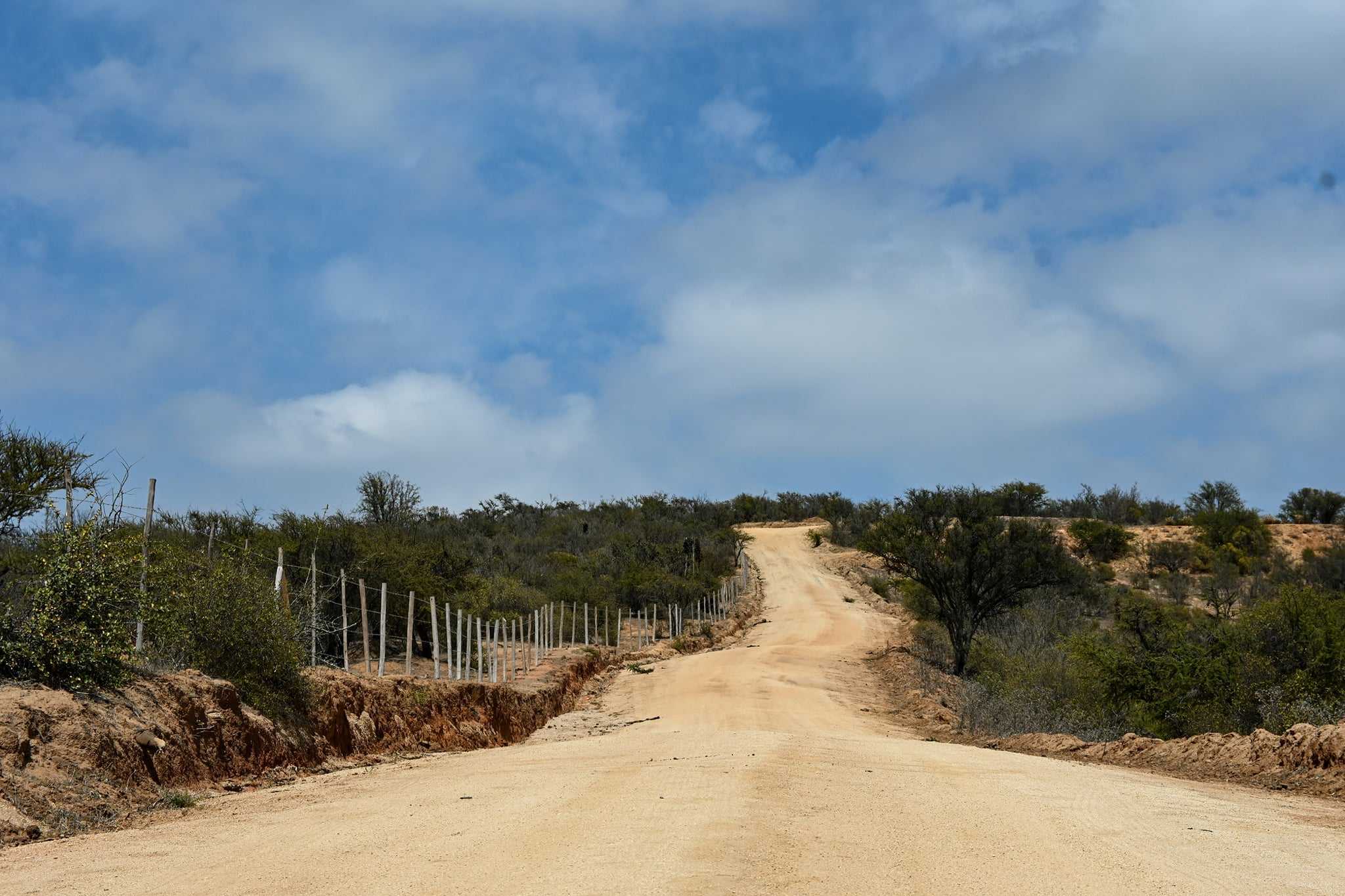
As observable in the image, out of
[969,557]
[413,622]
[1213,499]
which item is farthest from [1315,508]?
[413,622]

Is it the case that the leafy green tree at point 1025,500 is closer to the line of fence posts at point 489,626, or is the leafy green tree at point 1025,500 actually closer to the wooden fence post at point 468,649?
the line of fence posts at point 489,626

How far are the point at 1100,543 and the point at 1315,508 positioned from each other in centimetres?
2279

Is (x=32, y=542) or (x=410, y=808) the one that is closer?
(x=410, y=808)

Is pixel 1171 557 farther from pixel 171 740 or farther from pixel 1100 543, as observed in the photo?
pixel 171 740

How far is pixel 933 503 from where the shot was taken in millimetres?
39875

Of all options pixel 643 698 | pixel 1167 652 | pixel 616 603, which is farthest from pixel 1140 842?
pixel 616 603

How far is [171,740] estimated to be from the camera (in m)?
12.6

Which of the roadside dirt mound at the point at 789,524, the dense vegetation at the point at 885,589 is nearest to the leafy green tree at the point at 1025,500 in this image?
the dense vegetation at the point at 885,589

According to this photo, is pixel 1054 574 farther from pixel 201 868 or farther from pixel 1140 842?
pixel 201 868

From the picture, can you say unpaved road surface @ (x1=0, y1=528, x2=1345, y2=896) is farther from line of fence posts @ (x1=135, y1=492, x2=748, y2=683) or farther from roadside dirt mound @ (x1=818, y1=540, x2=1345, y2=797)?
line of fence posts @ (x1=135, y1=492, x2=748, y2=683)

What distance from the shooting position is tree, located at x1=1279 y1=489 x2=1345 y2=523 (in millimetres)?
82000

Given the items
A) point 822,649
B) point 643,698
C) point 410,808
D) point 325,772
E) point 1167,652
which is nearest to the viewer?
point 410,808

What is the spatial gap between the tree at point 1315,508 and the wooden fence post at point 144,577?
281ft

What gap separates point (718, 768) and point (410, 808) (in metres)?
4.40
